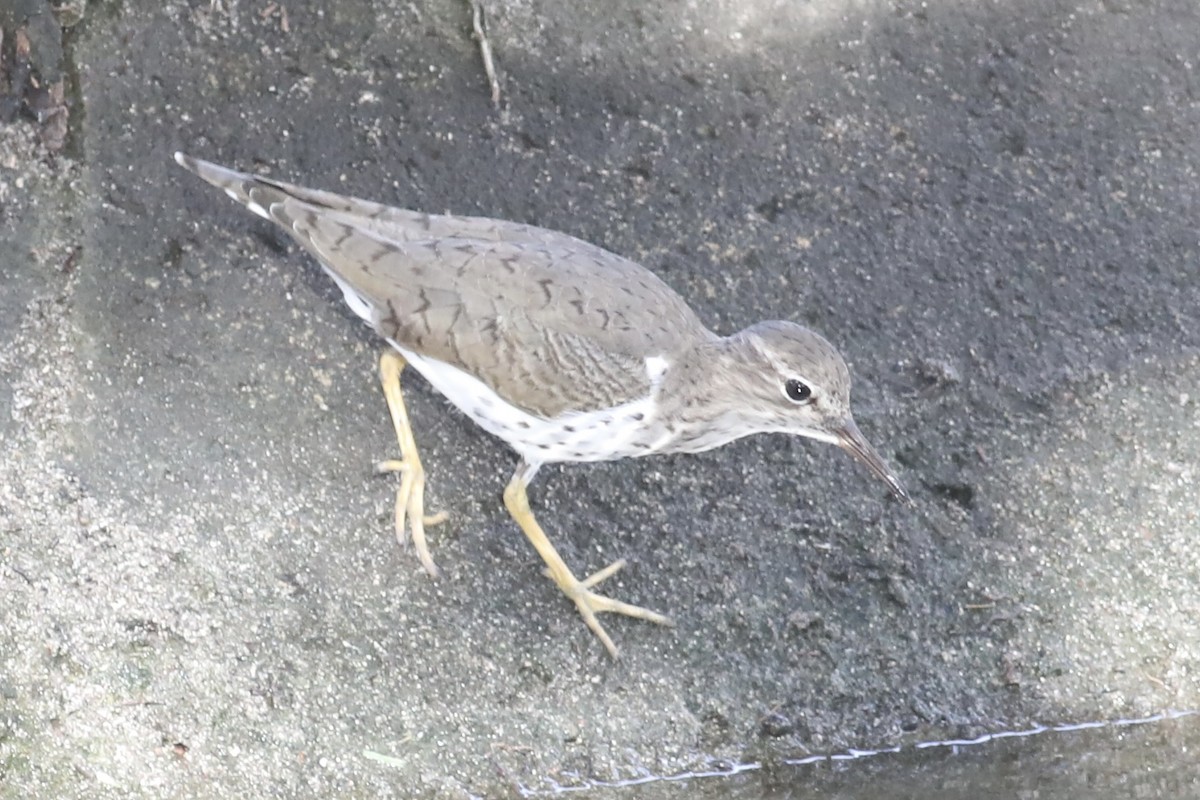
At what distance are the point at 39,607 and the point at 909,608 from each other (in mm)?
2582

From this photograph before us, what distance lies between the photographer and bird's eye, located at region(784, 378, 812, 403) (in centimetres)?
379

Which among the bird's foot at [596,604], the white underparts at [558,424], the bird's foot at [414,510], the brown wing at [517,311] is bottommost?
the bird's foot at [596,604]

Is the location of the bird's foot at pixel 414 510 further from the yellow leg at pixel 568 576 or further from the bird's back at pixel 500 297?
the bird's back at pixel 500 297

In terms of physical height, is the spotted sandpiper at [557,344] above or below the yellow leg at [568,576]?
above

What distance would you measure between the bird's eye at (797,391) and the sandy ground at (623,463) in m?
0.56

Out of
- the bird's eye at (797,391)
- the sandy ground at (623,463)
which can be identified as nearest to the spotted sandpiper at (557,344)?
the bird's eye at (797,391)

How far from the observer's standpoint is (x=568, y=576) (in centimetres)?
403

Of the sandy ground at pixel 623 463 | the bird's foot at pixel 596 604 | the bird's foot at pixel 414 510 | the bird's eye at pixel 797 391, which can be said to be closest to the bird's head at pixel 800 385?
the bird's eye at pixel 797 391

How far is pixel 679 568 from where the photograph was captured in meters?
4.18

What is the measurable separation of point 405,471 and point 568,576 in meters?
0.61

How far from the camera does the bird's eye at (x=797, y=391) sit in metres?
3.79

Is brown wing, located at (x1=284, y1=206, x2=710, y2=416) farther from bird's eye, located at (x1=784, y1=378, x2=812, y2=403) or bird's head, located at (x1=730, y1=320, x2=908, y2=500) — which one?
bird's eye, located at (x1=784, y1=378, x2=812, y2=403)

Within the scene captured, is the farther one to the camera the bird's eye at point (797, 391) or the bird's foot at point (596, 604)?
the bird's foot at point (596, 604)

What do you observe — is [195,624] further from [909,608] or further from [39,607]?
[909,608]
